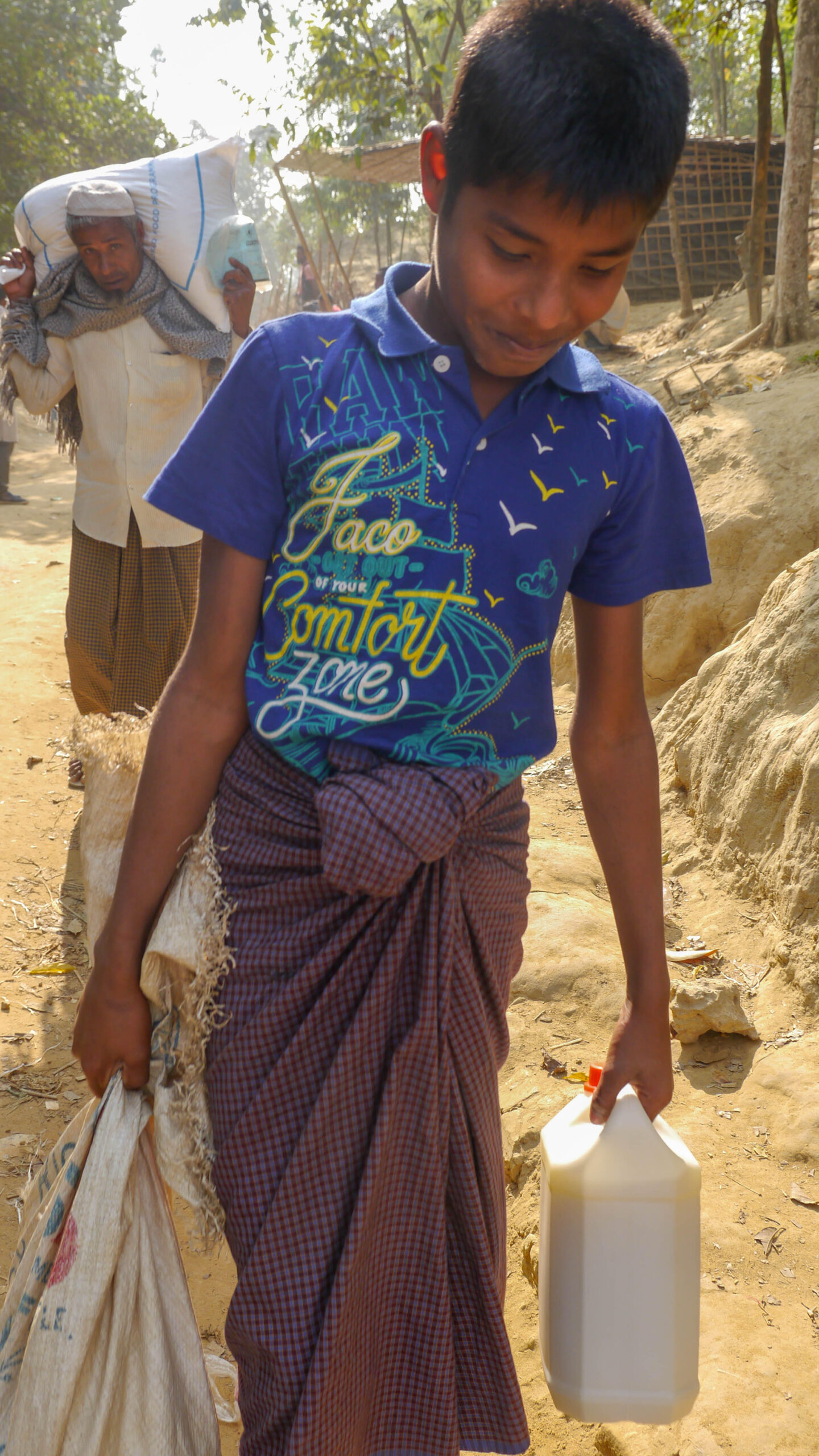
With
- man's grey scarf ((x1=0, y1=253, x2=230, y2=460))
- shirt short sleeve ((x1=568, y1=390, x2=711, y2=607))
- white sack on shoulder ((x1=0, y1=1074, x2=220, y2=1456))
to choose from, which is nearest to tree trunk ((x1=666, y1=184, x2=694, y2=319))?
man's grey scarf ((x1=0, y1=253, x2=230, y2=460))

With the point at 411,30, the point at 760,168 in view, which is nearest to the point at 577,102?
the point at 760,168

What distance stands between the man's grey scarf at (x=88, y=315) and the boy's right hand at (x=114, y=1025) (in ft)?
9.31

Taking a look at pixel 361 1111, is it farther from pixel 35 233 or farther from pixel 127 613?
pixel 35 233

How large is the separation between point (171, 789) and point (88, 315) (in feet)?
9.25

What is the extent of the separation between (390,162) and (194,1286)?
10586mm

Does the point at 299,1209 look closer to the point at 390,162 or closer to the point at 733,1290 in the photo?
the point at 733,1290

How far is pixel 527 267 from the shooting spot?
39.8 inches

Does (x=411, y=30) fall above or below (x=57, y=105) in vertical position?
below

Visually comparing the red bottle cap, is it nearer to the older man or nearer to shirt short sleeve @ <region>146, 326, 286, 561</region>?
shirt short sleeve @ <region>146, 326, 286, 561</region>

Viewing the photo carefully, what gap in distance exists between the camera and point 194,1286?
2121 millimetres

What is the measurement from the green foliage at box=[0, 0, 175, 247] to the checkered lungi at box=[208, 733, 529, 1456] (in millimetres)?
13710

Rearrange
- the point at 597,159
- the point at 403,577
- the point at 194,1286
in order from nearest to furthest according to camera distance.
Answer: the point at 597,159 < the point at 403,577 < the point at 194,1286

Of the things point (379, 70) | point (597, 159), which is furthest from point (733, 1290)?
point (379, 70)

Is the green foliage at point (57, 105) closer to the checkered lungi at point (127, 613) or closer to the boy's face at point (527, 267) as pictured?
the checkered lungi at point (127, 613)
